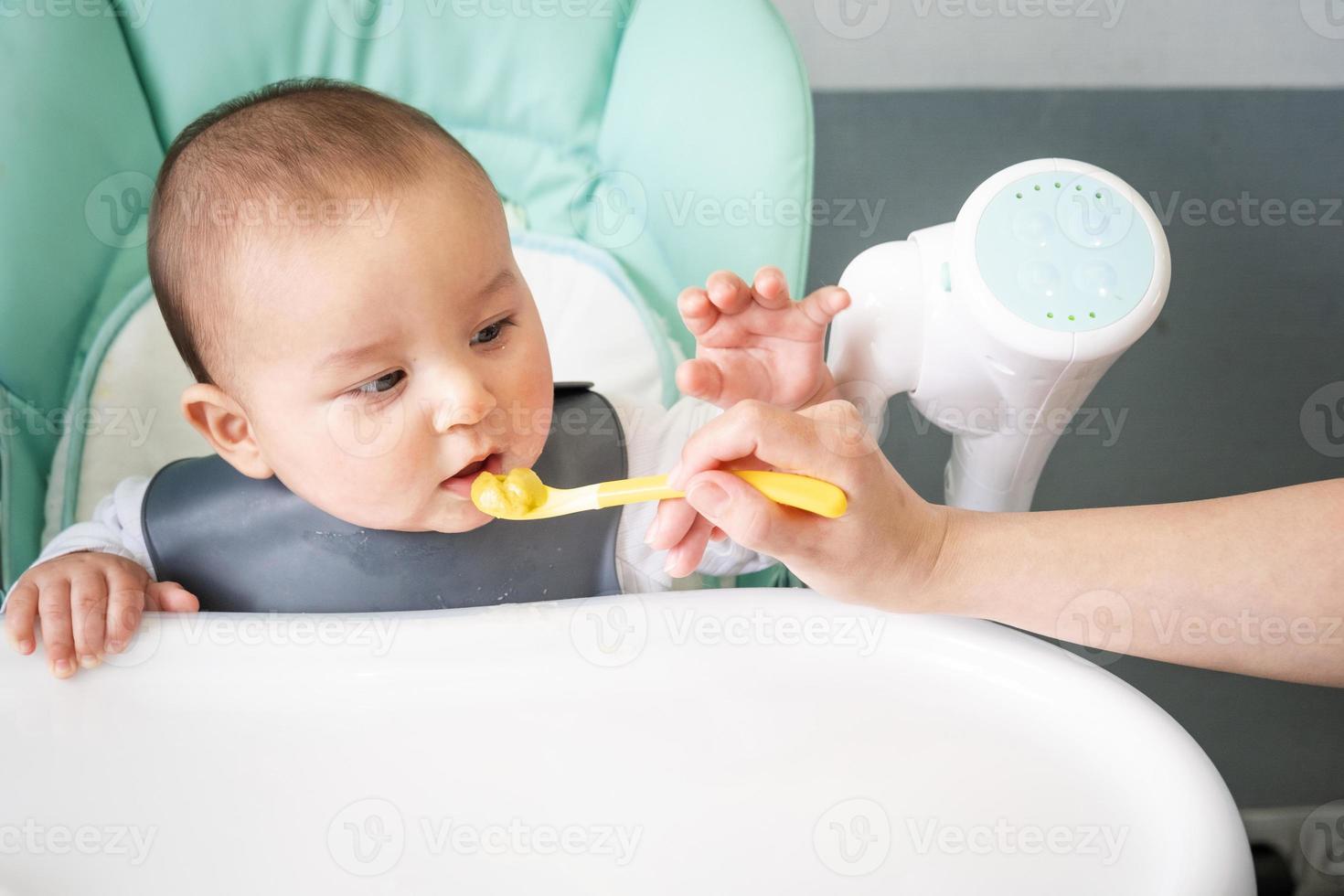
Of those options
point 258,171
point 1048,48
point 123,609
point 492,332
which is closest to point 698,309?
point 492,332

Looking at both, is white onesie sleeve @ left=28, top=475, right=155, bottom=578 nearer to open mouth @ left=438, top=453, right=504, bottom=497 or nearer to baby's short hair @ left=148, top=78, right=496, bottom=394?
baby's short hair @ left=148, top=78, right=496, bottom=394

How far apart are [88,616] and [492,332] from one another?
0.93 ft

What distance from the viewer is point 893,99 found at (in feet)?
6.08

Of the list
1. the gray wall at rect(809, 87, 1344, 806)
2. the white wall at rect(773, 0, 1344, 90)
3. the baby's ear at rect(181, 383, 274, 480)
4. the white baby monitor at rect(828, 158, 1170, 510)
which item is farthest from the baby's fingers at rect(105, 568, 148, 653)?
the white wall at rect(773, 0, 1344, 90)

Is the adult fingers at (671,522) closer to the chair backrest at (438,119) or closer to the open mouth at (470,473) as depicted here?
the open mouth at (470,473)

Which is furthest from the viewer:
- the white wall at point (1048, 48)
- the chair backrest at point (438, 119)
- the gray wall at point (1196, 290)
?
the white wall at point (1048, 48)

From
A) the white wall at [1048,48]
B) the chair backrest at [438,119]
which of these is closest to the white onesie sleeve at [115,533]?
the chair backrest at [438,119]

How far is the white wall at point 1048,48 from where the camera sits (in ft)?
6.14

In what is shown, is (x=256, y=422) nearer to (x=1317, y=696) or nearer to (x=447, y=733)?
(x=447, y=733)

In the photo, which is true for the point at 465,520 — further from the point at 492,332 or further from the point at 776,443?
the point at 776,443

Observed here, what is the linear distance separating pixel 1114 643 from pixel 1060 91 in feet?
4.85

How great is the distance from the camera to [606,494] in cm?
64

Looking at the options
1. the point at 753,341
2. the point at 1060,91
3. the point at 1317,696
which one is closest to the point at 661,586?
the point at 753,341

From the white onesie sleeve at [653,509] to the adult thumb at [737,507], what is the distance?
233 mm
